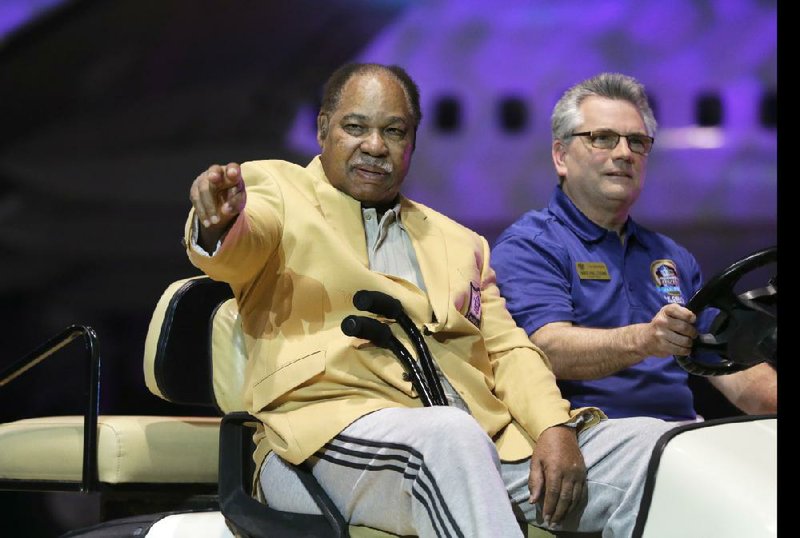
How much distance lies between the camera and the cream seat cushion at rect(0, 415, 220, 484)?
2551 millimetres

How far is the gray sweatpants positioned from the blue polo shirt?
432 mm

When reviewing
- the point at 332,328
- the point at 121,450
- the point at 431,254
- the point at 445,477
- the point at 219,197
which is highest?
the point at 219,197

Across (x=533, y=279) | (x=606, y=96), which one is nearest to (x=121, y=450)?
(x=533, y=279)

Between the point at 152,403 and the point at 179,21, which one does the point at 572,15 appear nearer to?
the point at 179,21

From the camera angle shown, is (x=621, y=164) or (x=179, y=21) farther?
(x=179, y=21)

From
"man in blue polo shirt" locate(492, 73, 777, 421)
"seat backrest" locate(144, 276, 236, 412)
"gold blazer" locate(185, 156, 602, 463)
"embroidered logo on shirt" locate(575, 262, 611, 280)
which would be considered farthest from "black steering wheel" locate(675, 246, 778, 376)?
"seat backrest" locate(144, 276, 236, 412)

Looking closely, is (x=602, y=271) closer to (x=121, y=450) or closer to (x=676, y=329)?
(x=676, y=329)

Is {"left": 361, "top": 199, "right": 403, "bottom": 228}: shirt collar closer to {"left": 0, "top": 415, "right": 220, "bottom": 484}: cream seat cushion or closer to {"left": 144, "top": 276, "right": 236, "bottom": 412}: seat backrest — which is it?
{"left": 144, "top": 276, "right": 236, "bottom": 412}: seat backrest

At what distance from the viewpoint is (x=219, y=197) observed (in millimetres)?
1896

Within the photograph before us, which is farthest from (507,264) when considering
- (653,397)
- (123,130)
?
(123,130)

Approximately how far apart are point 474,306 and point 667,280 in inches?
28.7

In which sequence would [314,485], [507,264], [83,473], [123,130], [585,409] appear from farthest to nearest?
1. [123,130]
2. [507,264]
3. [83,473]
4. [585,409]
5. [314,485]

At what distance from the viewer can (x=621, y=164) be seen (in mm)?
2820

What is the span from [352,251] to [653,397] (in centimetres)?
89
